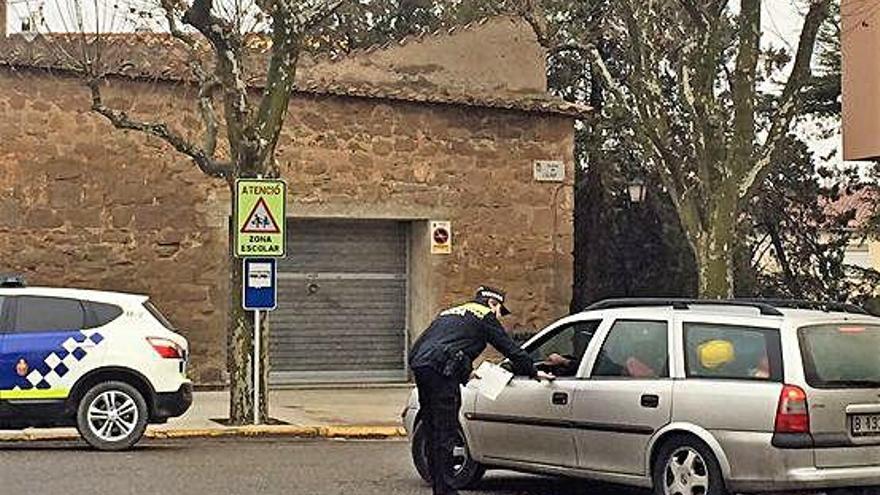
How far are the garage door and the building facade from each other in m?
0.03

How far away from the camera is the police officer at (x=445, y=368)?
1109 cm

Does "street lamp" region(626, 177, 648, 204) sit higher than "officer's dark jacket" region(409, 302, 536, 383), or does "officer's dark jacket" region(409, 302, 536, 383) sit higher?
"street lamp" region(626, 177, 648, 204)

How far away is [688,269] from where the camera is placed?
2977 centimetres

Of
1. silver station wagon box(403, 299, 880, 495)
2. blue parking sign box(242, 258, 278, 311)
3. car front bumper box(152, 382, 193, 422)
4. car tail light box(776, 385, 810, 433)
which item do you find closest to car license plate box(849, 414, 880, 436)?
silver station wagon box(403, 299, 880, 495)

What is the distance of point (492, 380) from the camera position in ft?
39.8

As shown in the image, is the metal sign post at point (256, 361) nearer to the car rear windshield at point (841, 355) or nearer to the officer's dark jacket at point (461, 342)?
the officer's dark jacket at point (461, 342)

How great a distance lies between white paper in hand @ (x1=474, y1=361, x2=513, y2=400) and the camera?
12062 millimetres

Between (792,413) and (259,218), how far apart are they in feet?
28.2

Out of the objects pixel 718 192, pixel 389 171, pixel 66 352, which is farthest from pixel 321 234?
pixel 66 352

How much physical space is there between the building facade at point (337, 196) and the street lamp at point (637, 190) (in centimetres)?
536

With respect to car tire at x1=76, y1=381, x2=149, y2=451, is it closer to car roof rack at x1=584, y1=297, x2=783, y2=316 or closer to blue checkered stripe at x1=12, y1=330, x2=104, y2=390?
blue checkered stripe at x1=12, y1=330, x2=104, y2=390

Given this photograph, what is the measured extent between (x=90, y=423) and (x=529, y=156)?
33.8ft

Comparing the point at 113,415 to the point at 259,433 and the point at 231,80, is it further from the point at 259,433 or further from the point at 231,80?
the point at 231,80

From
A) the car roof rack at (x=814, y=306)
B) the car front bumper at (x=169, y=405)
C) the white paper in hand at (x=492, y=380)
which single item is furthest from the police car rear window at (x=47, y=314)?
the car roof rack at (x=814, y=306)
